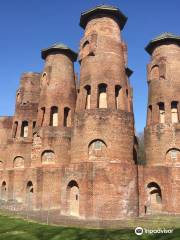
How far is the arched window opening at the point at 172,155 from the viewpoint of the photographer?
2381cm

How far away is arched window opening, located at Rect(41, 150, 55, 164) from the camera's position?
85.5 feet

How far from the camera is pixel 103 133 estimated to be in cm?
2100

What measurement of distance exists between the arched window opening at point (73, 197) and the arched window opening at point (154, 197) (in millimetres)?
5218

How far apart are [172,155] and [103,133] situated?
6204 mm

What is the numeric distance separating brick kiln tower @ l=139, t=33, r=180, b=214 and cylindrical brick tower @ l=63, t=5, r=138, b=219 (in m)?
2.68

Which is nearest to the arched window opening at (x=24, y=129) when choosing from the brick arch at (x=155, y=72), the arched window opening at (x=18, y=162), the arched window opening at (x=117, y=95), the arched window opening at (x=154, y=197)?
the arched window opening at (x=18, y=162)

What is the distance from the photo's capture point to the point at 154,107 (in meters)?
25.6

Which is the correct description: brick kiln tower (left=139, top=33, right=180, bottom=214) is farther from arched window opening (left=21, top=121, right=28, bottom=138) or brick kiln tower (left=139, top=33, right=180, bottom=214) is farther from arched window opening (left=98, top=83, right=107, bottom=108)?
arched window opening (left=21, top=121, right=28, bottom=138)

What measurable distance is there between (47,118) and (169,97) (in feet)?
32.6

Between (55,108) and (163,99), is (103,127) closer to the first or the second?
(163,99)

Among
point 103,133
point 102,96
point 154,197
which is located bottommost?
point 154,197

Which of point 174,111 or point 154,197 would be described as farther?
point 174,111

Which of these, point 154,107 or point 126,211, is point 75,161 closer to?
point 126,211
